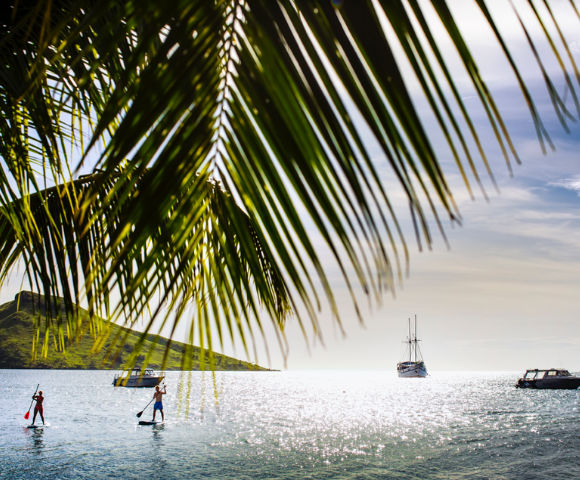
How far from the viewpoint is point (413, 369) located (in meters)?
152

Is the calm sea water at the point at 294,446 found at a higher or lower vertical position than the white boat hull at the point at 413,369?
higher

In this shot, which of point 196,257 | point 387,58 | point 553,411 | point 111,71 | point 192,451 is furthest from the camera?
point 553,411

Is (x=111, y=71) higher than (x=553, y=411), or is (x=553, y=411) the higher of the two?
(x=111, y=71)

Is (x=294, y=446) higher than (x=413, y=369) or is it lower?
higher

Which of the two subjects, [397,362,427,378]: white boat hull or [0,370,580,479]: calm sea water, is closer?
[0,370,580,479]: calm sea water

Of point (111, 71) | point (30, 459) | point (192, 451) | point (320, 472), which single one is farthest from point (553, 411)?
point (111, 71)

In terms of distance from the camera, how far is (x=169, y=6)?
0.59 meters

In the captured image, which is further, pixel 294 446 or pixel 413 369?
pixel 413 369

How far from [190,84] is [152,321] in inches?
15.5

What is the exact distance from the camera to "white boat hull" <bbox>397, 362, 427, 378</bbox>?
493 ft

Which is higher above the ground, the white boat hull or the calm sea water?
the calm sea water

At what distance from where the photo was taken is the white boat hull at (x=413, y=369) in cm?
15025

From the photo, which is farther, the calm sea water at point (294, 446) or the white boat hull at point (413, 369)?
the white boat hull at point (413, 369)

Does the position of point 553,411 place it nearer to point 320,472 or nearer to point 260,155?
point 320,472
